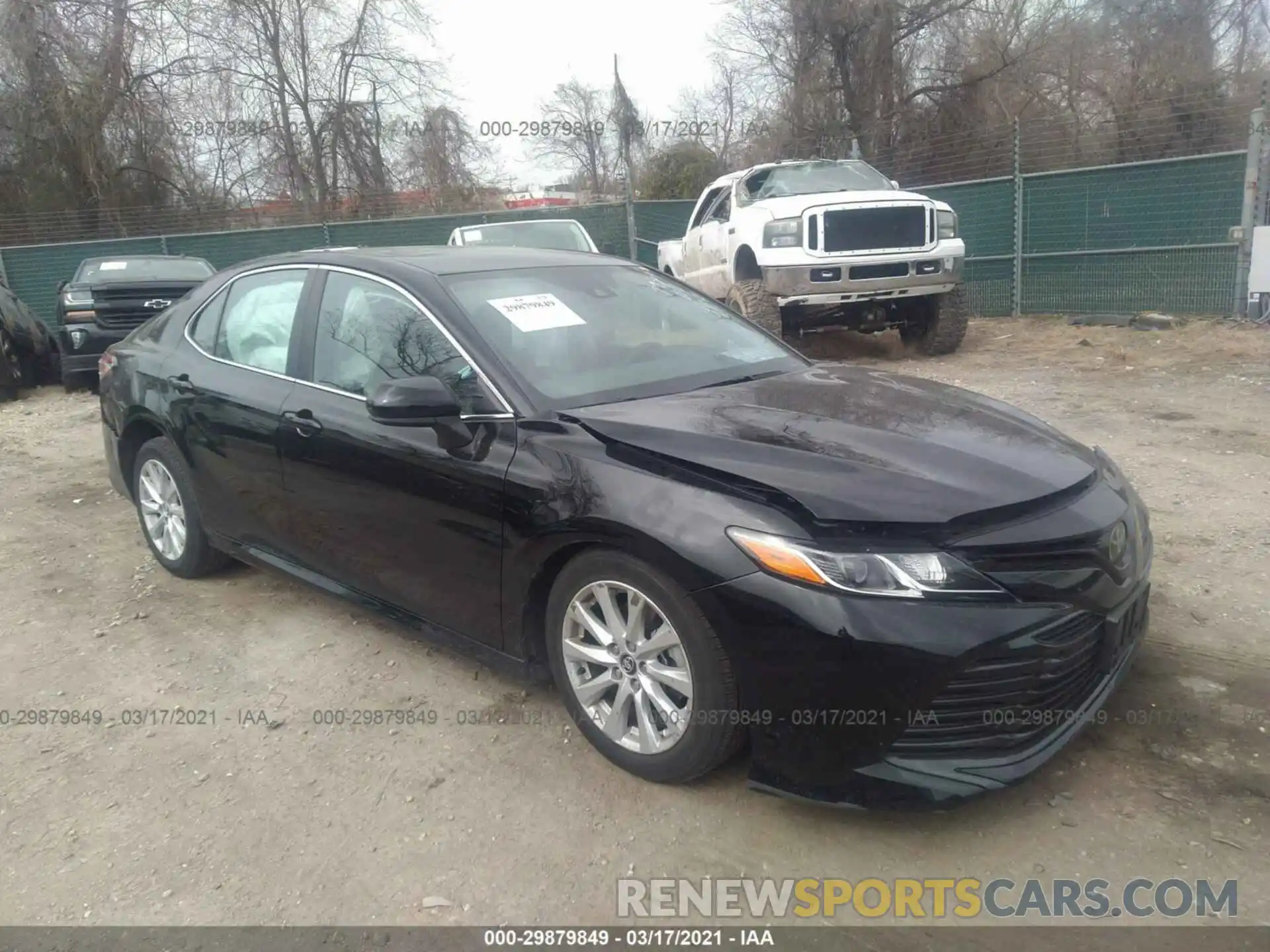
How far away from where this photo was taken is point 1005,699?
2.49 metres

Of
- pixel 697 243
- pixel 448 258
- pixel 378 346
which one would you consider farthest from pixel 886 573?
pixel 697 243

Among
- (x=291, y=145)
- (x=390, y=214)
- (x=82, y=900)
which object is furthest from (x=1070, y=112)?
(x=82, y=900)

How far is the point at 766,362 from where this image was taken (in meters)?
3.86

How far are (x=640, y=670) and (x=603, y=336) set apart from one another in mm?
1333

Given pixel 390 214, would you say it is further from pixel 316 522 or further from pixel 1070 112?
pixel 316 522

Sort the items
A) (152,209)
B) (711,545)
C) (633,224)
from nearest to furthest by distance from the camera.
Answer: (711,545) < (633,224) < (152,209)

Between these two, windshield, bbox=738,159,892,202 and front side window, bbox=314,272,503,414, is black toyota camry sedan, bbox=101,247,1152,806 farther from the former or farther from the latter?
windshield, bbox=738,159,892,202

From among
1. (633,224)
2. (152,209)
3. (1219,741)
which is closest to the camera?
(1219,741)

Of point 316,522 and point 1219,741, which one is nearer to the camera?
point 1219,741

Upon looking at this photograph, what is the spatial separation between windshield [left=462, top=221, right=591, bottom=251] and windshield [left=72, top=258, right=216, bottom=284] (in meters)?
3.09

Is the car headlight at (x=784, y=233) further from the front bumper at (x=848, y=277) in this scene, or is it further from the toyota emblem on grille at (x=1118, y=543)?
the toyota emblem on grille at (x=1118, y=543)

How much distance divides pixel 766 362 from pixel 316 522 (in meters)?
1.84

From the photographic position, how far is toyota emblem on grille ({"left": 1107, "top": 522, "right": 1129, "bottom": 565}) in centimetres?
273

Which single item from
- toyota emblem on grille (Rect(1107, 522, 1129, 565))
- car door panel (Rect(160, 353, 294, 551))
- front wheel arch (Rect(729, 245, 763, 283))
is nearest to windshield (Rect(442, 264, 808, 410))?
car door panel (Rect(160, 353, 294, 551))
